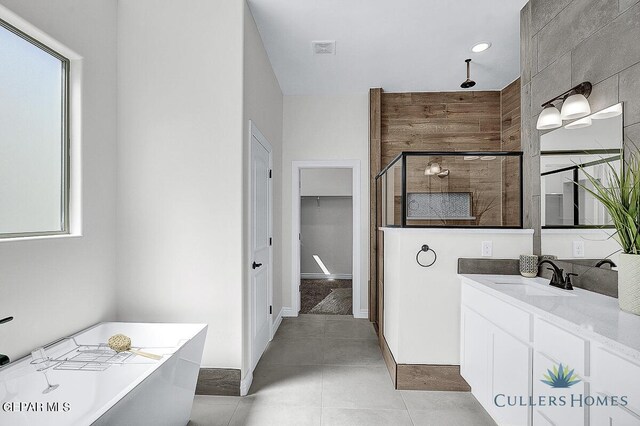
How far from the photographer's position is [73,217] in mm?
2074

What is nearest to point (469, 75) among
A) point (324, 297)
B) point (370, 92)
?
point (370, 92)

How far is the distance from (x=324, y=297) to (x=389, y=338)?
2.71 metres

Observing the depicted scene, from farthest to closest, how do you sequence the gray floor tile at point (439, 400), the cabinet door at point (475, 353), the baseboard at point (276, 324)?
1. the baseboard at point (276, 324)
2. the gray floor tile at point (439, 400)
3. the cabinet door at point (475, 353)

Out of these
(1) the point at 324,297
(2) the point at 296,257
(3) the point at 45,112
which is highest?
(3) the point at 45,112

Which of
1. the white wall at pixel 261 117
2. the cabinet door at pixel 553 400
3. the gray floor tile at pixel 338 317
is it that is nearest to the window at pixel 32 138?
the white wall at pixel 261 117

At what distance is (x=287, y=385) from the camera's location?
2.53 meters

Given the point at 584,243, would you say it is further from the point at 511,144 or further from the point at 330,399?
the point at 511,144

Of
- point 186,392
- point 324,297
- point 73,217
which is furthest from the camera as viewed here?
point 324,297

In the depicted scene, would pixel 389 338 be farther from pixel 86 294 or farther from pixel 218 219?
pixel 86 294

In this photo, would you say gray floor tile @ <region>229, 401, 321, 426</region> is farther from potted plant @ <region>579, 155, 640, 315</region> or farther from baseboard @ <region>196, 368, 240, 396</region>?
potted plant @ <region>579, 155, 640, 315</region>

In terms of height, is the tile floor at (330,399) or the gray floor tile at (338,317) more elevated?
the tile floor at (330,399)

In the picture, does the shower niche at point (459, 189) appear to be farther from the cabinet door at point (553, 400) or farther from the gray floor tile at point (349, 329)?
the gray floor tile at point (349, 329)

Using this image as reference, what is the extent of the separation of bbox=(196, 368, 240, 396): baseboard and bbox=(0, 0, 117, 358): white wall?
0.85m

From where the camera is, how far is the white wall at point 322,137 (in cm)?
433
